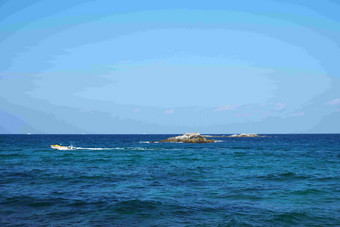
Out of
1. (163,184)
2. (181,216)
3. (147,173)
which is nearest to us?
(181,216)

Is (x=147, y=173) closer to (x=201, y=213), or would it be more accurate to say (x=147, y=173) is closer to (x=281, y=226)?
(x=201, y=213)

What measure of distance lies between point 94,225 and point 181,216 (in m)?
4.89

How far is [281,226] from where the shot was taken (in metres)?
15.1

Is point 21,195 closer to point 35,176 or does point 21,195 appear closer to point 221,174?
point 35,176

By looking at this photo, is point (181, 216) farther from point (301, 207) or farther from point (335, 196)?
point (335, 196)

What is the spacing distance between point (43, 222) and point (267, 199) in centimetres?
1498

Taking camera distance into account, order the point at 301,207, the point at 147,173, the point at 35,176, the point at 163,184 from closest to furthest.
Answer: the point at 301,207 → the point at 163,184 → the point at 35,176 → the point at 147,173

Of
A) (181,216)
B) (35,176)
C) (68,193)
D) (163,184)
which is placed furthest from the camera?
(35,176)

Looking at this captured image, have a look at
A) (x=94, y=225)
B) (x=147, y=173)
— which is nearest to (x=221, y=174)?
(x=147, y=173)

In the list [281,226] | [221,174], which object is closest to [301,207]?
[281,226]

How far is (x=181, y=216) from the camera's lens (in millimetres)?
16500

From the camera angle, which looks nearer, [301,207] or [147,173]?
[301,207]

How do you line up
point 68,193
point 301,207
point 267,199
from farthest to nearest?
point 68,193 < point 267,199 < point 301,207

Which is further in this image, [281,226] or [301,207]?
[301,207]
